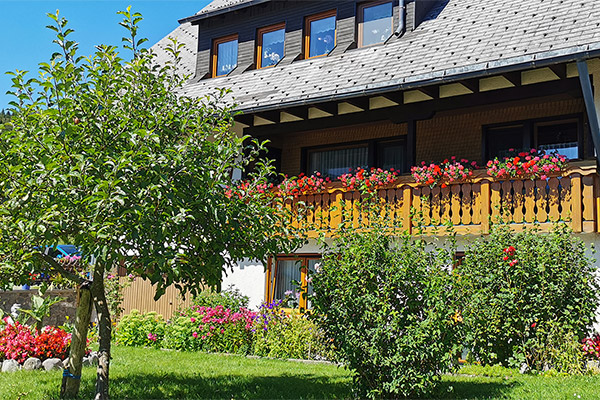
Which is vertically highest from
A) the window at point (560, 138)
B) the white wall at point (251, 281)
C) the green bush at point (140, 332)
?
the window at point (560, 138)

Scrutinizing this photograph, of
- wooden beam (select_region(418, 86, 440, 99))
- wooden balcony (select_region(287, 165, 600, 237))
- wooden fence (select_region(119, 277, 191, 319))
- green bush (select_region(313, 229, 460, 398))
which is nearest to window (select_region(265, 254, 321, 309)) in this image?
wooden balcony (select_region(287, 165, 600, 237))

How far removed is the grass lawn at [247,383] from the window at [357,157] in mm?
Answer: 6021

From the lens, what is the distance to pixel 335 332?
705cm

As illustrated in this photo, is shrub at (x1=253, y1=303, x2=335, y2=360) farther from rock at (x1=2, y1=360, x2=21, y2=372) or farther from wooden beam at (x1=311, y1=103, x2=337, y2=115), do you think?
wooden beam at (x1=311, y1=103, x2=337, y2=115)

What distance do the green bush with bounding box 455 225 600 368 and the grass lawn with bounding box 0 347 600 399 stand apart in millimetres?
768

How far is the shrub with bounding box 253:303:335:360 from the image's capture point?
11352 mm

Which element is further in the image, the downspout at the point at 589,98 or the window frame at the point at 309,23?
the window frame at the point at 309,23

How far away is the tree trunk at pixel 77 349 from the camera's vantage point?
7.03 m

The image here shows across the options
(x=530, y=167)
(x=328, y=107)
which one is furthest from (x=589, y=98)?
(x=328, y=107)

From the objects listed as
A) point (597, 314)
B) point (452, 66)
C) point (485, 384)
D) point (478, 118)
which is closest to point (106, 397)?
point (485, 384)

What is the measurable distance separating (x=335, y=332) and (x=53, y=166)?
11.4ft

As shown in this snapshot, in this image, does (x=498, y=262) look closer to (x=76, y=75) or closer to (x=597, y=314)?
(x=597, y=314)

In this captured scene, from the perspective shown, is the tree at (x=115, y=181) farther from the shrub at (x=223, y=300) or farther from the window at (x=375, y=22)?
the window at (x=375, y=22)

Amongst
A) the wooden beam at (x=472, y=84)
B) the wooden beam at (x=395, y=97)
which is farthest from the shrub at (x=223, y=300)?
the wooden beam at (x=472, y=84)
